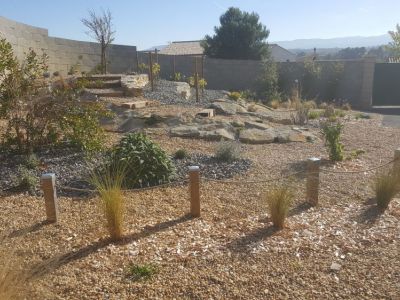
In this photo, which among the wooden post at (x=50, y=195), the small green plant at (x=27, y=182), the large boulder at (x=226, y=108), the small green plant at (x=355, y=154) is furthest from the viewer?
the large boulder at (x=226, y=108)

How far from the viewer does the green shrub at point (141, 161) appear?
446cm

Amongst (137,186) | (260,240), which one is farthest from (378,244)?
(137,186)

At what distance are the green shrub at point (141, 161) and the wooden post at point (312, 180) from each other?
1.55 meters

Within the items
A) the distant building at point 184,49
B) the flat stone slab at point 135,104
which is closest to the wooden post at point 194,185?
the flat stone slab at point 135,104

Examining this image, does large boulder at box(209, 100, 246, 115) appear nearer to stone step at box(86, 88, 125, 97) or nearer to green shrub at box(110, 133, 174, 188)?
stone step at box(86, 88, 125, 97)

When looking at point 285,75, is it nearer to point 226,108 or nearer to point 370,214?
point 226,108

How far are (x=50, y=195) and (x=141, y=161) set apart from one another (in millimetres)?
1130

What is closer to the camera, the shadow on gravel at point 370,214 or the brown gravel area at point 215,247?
the brown gravel area at point 215,247

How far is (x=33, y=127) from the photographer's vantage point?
5.38m

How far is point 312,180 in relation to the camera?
421 centimetres

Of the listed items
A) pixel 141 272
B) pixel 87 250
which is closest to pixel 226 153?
pixel 87 250

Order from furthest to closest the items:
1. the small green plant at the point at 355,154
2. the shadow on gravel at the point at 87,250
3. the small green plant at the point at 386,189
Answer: the small green plant at the point at 355,154 → the small green plant at the point at 386,189 → the shadow on gravel at the point at 87,250

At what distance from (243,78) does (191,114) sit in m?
8.60

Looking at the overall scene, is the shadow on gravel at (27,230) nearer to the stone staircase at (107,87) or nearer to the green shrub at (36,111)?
the green shrub at (36,111)
